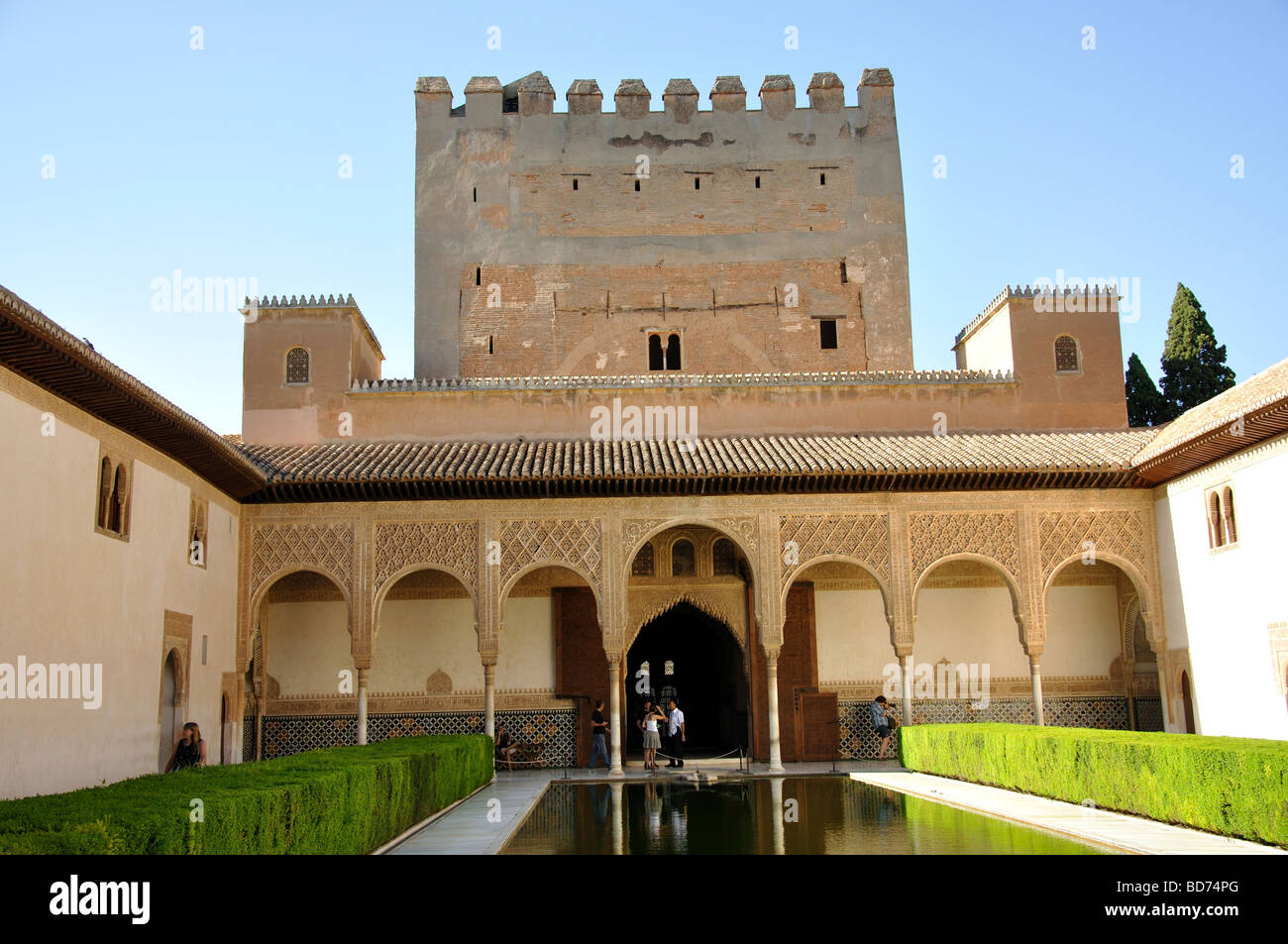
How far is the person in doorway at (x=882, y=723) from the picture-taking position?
16.8 metres

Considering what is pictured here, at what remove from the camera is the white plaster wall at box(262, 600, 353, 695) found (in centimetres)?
1720

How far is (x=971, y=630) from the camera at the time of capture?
17766 mm

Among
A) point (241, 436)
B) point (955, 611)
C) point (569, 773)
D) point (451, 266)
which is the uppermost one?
point (451, 266)

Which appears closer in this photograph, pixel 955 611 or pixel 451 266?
pixel 955 611

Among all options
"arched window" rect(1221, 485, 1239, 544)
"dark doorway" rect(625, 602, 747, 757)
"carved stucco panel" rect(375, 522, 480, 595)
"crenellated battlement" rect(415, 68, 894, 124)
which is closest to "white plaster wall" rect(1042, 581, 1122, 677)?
"arched window" rect(1221, 485, 1239, 544)

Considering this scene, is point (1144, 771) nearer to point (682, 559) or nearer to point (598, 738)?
point (598, 738)

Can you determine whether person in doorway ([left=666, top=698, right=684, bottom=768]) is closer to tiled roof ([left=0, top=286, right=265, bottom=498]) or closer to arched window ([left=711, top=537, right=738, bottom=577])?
arched window ([left=711, top=537, right=738, bottom=577])

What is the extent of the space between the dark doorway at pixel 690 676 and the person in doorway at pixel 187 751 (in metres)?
8.01

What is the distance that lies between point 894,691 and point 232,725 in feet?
29.3

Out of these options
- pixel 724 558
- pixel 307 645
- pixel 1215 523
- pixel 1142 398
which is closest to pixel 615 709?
pixel 724 558

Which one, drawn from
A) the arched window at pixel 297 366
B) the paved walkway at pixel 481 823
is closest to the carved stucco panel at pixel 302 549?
the paved walkway at pixel 481 823
